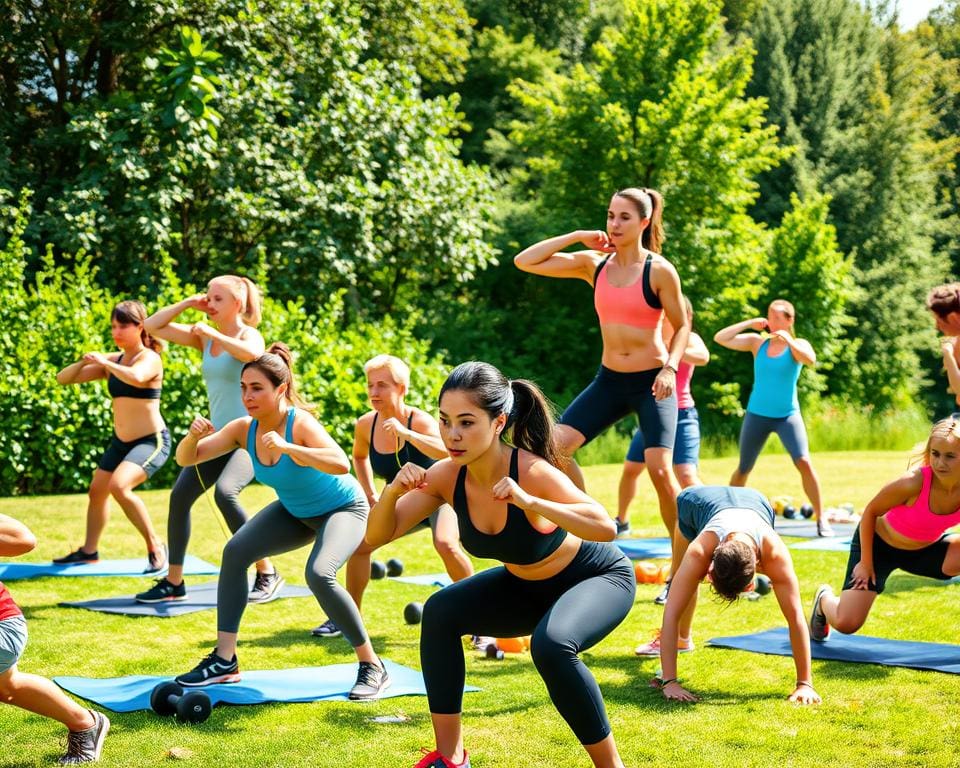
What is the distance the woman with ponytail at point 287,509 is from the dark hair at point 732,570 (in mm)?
1747

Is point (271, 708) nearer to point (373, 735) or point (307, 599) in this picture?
point (373, 735)

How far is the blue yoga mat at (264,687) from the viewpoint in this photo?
18.1ft

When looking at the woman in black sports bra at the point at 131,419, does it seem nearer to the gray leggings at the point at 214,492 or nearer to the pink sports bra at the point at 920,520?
the gray leggings at the point at 214,492

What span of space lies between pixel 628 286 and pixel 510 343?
58.6 feet

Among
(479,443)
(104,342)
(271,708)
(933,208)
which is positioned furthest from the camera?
(933,208)

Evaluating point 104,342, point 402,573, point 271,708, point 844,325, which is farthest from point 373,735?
point 844,325

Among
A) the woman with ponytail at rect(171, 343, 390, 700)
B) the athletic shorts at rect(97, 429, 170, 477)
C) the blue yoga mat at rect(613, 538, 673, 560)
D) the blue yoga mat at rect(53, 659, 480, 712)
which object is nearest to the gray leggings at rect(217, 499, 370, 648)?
the woman with ponytail at rect(171, 343, 390, 700)

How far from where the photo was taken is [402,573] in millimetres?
9375

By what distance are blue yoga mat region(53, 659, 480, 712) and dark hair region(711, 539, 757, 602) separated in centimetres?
139

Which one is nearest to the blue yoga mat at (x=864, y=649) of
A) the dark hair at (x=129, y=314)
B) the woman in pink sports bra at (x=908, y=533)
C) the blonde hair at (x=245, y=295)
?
the woman in pink sports bra at (x=908, y=533)

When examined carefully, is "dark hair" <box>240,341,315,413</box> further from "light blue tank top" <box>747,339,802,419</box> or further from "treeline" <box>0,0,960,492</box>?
"treeline" <box>0,0,960,492</box>

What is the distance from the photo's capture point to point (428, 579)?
351 inches

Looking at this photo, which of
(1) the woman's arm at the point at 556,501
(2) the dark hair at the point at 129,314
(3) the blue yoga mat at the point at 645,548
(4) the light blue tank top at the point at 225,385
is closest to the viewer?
(1) the woman's arm at the point at 556,501

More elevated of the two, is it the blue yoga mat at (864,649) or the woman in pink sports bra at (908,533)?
the woman in pink sports bra at (908,533)
